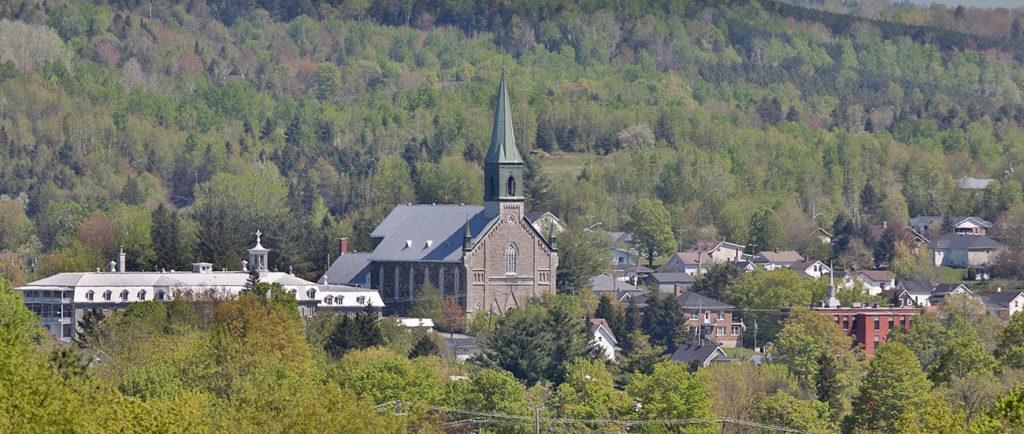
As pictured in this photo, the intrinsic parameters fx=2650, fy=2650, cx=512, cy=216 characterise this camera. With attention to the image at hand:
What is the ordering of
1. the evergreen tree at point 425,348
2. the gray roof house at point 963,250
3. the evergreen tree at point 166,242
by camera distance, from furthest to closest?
1. the gray roof house at point 963,250
2. the evergreen tree at point 166,242
3. the evergreen tree at point 425,348

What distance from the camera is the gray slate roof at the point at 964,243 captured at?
168 metres

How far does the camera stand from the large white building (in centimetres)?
12175

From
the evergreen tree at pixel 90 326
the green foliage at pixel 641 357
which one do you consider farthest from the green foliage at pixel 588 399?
the evergreen tree at pixel 90 326

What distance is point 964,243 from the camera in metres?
169

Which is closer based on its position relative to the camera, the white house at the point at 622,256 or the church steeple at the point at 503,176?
the church steeple at the point at 503,176

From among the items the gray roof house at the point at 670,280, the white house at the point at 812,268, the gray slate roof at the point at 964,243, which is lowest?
the gray roof house at the point at 670,280

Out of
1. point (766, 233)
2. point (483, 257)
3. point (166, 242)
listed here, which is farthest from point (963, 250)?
point (166, 242)

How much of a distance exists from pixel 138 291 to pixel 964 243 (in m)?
65.7

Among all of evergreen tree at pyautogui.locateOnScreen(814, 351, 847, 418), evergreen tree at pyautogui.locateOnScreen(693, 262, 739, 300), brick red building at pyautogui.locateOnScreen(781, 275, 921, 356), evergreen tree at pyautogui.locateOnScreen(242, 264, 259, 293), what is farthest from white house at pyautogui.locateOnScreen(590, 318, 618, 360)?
evergreen tree at pyautogui.locateOnScreen(814, 351, 847, 418)

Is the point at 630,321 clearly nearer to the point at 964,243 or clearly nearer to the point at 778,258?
the point at 778,258

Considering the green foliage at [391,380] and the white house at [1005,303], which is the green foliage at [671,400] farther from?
the white house at [1005,303]

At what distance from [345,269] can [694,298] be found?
1811cm

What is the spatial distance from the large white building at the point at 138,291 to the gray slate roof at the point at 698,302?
654 inches

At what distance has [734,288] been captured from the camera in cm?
13825
